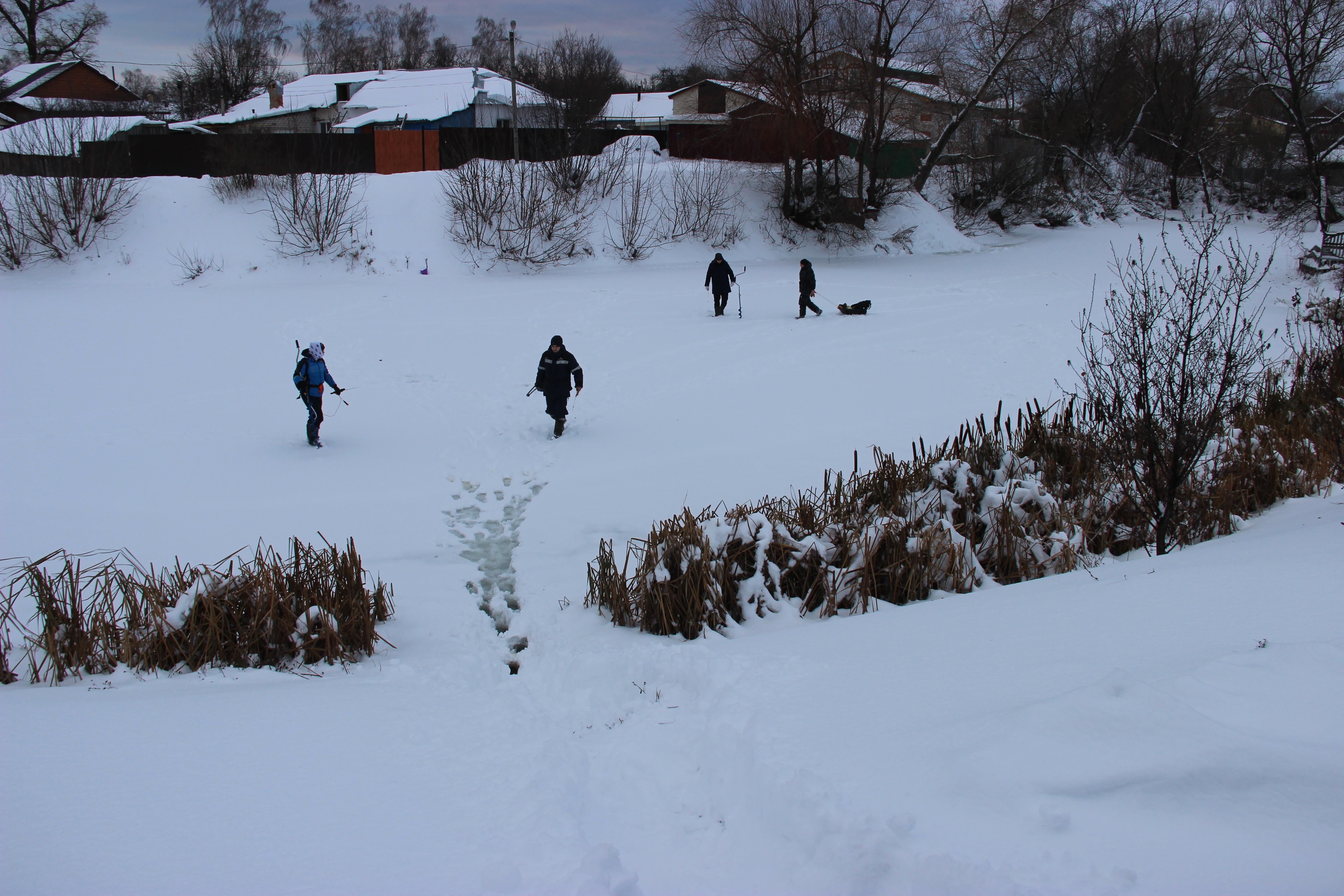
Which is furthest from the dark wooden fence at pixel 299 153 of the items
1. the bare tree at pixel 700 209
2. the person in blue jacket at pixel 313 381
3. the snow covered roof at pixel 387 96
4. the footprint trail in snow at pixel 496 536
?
the footprint trail in snow at pixel 496 536

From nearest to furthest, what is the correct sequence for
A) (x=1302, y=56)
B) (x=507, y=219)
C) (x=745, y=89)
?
(x=1302, y=56) → (x=507, y=219) → (x=745, y=89)

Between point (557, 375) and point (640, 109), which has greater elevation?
point (640, 109)

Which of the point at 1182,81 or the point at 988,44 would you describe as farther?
the point at 1182,81

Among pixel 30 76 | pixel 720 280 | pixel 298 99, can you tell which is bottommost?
pixel 720 280

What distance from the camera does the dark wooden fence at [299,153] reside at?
2283cm

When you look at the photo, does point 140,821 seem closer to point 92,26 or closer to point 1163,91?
point 1163,91

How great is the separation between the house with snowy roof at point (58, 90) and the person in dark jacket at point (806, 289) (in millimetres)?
33465

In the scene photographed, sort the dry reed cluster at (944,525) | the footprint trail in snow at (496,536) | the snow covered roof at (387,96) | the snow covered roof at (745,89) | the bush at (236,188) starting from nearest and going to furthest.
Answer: the dry reed cluster at (944,525), the footprint trail in snow at (496,536), the bush at (236,188), the snow covered roof at (745,89), the snow covered roof at (387,96)

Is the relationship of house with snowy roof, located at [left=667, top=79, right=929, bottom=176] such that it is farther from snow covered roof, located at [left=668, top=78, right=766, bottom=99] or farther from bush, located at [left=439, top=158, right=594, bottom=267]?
bush, located at [left=439, top=158, right=594, bottom=267]

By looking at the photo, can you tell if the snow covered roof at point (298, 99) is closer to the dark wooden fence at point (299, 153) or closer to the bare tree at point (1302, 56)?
the dark wooden fence at point (299, 153)

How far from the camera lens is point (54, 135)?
2381cm

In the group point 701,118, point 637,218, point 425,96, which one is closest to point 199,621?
point 637,218

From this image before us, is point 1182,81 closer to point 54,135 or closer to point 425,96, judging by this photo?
point 425,96

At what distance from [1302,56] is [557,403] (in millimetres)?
22572
